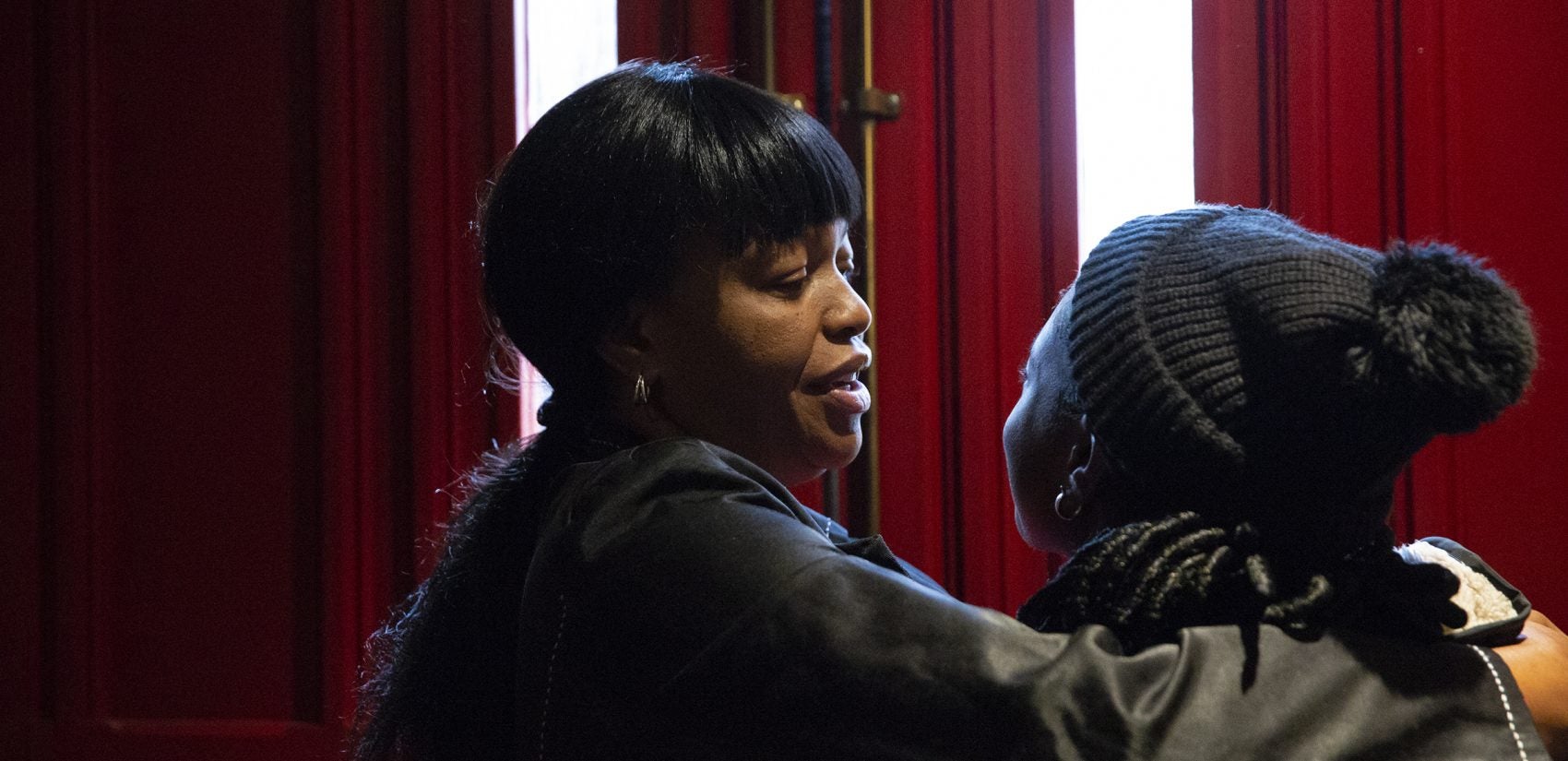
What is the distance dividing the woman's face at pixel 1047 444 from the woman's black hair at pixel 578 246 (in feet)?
0.76

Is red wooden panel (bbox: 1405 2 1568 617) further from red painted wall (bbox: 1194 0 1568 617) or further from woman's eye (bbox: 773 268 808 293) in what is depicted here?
woman's eye (bbox: 773 268 808 293)

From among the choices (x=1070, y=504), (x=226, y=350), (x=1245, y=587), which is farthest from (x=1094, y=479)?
(x=226, y=350)

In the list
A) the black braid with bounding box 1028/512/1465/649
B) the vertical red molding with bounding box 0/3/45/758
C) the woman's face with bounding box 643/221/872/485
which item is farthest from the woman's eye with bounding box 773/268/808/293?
the vertical red molding with bounding box 0/3/45/758

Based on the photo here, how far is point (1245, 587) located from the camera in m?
0.92

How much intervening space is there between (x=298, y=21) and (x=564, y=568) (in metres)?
1.14

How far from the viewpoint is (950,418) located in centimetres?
179

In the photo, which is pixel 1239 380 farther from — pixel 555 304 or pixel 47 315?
pixel 47 315

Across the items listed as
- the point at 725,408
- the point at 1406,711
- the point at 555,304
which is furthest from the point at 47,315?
the point at 1406,711

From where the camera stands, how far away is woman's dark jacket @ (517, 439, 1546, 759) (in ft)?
2.74

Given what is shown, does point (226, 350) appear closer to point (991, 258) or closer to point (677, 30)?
point (677, 30)

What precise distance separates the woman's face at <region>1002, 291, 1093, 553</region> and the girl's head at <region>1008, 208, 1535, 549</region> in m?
0.04

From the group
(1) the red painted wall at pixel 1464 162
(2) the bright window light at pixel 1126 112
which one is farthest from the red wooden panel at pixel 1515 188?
(2) the bright window light at pixel 1126 112

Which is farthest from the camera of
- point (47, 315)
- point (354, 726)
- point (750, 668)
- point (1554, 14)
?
point (47, 315)

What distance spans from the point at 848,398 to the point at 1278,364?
0.42 metres
